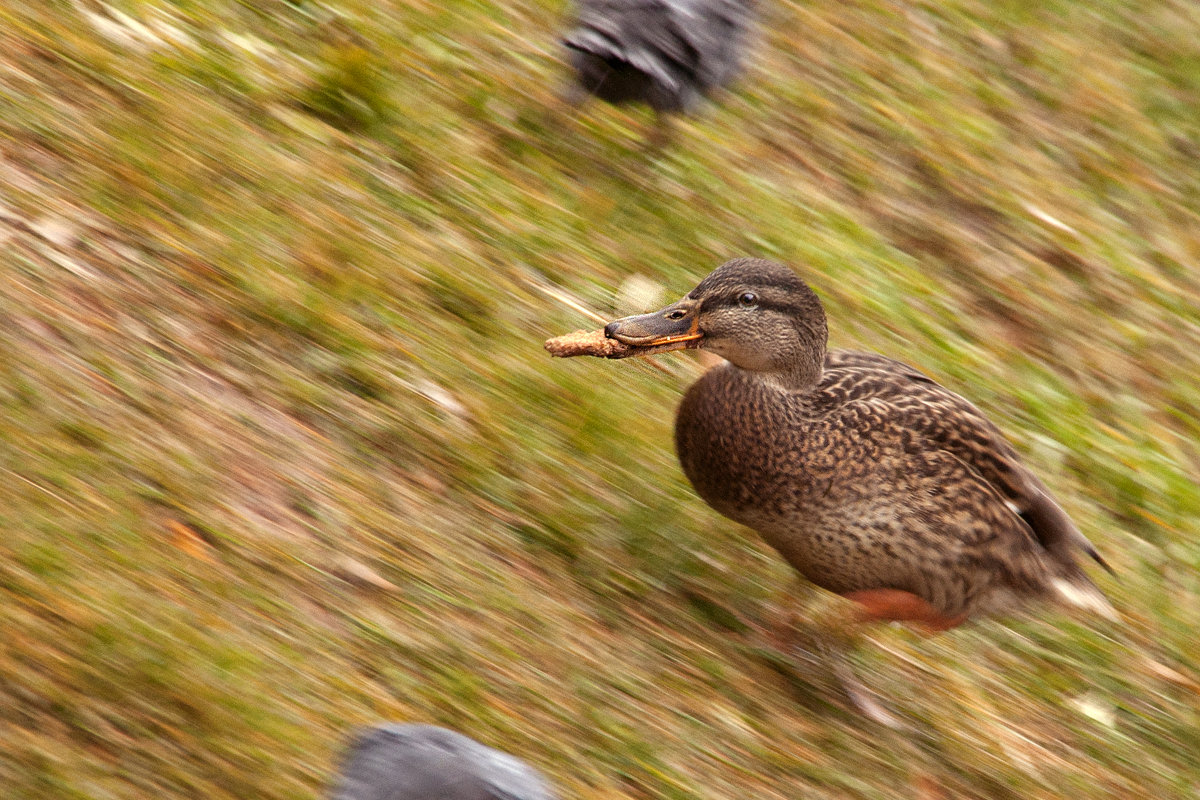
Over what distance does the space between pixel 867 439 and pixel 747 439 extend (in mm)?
338

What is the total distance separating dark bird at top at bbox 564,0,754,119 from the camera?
5.43 meters

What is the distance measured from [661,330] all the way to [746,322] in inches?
9.5

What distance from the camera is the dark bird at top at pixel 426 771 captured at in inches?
95.9

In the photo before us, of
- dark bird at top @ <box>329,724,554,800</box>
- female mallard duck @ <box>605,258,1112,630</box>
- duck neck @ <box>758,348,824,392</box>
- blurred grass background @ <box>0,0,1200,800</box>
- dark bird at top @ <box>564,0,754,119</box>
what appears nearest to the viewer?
dark bird at top @ <box>329,724,554,800</box>

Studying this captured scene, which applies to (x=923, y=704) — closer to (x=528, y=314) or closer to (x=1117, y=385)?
(x=528, y=314)

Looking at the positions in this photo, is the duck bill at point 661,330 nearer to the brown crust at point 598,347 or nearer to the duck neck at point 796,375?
the brown crust at point 598,347

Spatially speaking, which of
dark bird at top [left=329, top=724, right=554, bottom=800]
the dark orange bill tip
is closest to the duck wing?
the dark orange bill tip

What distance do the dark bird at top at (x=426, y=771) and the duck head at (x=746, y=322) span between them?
1.80 metres

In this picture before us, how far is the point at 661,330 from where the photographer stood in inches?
166

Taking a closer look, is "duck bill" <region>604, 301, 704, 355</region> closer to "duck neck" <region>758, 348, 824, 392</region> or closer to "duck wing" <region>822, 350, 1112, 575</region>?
"duck neck" <region>758, 348, 824, 392</region>

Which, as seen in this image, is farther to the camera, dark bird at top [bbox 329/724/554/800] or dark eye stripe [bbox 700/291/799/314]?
dark eye stripe [bbox 700/291/799/314]

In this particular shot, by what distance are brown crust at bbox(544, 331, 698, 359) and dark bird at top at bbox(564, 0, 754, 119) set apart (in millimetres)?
1536

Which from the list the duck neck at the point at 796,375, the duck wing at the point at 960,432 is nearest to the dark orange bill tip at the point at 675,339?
the duck neck at the point at 796,375

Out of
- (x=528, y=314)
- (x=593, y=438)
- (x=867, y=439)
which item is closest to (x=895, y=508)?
(x=867, y=439)
